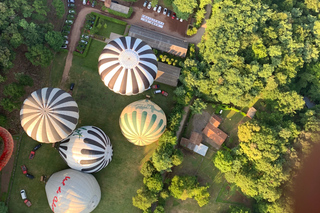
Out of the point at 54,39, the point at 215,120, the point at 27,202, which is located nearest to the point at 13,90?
the point at 54,39

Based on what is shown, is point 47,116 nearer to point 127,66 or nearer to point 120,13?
point 127,66

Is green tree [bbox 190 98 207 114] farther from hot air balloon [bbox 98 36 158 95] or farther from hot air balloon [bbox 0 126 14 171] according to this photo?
hot air balloon [bbox 0 126 14 171]

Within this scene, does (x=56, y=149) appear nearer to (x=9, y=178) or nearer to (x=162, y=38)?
(x=9, y=178)

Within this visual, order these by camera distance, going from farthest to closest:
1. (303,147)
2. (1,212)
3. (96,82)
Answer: (96,82)
(303,147)
(1,212)

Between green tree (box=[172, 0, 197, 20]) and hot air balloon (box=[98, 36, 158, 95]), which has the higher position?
green tree (box=[172, 0, 197, 20])

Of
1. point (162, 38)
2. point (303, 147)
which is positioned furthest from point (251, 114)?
point (162, 38)

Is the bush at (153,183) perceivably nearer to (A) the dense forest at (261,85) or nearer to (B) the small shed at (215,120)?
(A) the dense forest at (261,85)

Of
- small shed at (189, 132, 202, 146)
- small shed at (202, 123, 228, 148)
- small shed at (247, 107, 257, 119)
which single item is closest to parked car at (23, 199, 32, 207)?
small shed at (189, 132, 202, 146)
